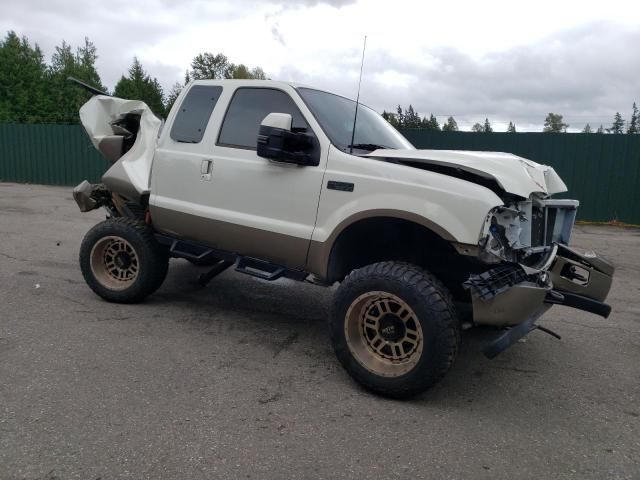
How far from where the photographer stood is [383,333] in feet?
11.3

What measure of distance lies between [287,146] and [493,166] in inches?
57.0

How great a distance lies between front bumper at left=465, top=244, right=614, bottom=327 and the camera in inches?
121

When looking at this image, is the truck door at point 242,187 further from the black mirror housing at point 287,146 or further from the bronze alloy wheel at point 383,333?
the bronze alloy wheel at point 383,333

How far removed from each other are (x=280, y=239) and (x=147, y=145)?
1.99 metres

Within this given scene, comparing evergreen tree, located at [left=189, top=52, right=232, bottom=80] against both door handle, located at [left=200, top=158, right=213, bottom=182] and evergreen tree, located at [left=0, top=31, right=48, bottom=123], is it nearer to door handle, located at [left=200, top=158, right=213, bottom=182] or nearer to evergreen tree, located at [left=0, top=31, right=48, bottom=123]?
evergreen tree, located at [left=0, top=31, right=48, bottom=123]

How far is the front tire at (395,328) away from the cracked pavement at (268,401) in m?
0.19

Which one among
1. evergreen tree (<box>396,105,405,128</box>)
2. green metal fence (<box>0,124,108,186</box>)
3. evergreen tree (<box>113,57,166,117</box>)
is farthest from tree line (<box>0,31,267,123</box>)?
evergreen tree (<box>396,105,405,128</box>)

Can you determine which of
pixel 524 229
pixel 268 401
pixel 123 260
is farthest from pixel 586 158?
pixel 268 401

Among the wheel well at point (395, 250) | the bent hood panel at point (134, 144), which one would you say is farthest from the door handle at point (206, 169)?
the wheel well at point (395, 250)

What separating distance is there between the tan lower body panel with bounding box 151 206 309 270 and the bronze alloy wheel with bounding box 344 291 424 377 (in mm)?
690

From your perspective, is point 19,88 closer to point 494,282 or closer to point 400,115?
point 400,115

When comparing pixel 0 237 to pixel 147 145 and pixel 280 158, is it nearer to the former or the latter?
pixel 147 145

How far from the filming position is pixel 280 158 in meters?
3.75

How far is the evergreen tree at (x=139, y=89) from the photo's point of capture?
1581 inches
